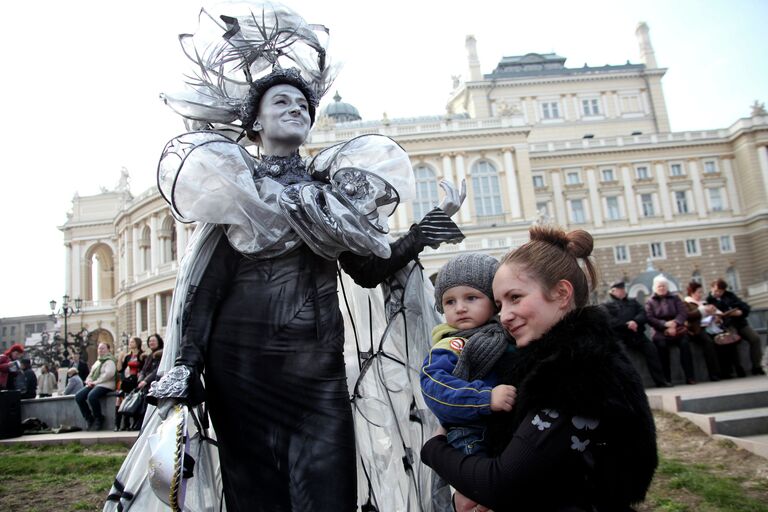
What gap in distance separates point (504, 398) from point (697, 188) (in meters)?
56.0

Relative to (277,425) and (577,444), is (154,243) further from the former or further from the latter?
(577,444)

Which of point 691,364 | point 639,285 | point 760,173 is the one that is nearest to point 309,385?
point 691,364

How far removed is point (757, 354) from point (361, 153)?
835 cm

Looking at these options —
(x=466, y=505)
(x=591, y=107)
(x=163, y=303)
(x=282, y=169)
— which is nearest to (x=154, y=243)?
(x=163, y=303)

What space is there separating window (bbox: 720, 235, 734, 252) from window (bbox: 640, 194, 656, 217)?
5.91 m

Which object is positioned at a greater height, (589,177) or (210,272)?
(589,177)

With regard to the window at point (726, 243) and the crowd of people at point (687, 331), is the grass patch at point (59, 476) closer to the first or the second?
the crowd of people at point (687, 331)

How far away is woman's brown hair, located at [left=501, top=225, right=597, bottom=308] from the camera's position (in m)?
1.77

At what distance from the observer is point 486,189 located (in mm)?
43625

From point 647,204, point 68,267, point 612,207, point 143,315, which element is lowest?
point 143,315

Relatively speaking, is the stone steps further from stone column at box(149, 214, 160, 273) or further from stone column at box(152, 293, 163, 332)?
stone column at box(149, 214, 160, 273)

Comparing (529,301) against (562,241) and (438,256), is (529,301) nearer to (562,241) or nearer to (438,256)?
(562,241)

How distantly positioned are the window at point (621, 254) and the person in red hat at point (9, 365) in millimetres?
45180

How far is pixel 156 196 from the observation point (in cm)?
4722
